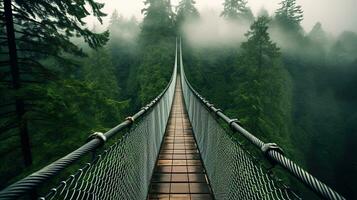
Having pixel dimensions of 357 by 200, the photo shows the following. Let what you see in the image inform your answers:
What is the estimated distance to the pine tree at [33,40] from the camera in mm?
5906

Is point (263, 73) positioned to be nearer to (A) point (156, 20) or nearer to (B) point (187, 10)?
(A) point (156, 20)

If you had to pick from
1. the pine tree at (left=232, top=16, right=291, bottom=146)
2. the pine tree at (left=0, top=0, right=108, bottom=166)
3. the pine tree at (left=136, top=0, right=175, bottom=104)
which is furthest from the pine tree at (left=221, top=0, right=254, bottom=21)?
the pine tree at (left=0, top=0, right=108, bottom=166)

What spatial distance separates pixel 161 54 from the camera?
34.3 meters

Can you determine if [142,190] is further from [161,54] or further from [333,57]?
[333,57]

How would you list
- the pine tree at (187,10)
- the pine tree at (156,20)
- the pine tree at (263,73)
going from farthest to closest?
the pine tree at (187,10) < the pine tree at (156,20) < the pine tree at (263,73)

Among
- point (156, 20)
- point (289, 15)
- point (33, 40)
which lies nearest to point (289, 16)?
point (289, 15)

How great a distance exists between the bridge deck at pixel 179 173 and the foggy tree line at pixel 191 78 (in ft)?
11.5

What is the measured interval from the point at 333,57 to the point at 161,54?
38.5 m

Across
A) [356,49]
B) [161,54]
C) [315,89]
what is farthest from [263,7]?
[161,54]

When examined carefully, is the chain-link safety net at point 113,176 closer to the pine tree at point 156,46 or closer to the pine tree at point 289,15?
the pine tree at point 156,46

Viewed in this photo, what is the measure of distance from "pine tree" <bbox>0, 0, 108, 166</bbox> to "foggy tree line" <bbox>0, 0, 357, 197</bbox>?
3 centimetres

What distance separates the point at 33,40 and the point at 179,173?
236 inches

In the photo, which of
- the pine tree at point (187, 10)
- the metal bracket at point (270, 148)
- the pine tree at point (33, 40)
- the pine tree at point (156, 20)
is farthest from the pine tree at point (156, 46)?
the metal bracket at point (270, 148)

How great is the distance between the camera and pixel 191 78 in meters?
35.7
